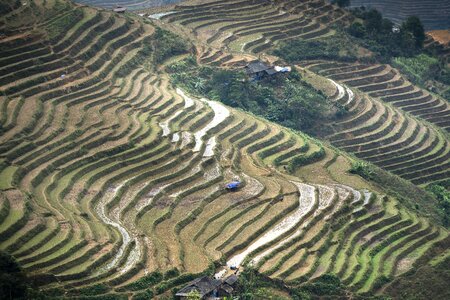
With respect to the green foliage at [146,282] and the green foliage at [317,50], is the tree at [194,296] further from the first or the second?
the green foliage at [317,50]

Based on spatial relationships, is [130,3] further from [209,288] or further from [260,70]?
[209,288]

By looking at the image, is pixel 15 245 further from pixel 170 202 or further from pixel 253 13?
pixel 253 13

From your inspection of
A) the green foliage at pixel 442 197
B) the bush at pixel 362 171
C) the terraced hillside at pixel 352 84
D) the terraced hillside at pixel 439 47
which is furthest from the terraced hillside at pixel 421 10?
the bush at pixel 362 171

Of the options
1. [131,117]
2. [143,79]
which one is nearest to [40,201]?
[131,117]

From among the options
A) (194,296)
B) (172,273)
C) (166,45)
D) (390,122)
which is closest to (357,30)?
(390,122)

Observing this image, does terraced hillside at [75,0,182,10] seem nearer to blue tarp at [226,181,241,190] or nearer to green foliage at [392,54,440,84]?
green foliage at [392,54,440,84]

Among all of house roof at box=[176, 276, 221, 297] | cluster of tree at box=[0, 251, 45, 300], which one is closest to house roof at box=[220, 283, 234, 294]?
house roof at box=[176, 276, 221, 297]

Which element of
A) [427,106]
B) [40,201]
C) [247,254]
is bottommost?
[427,106]
